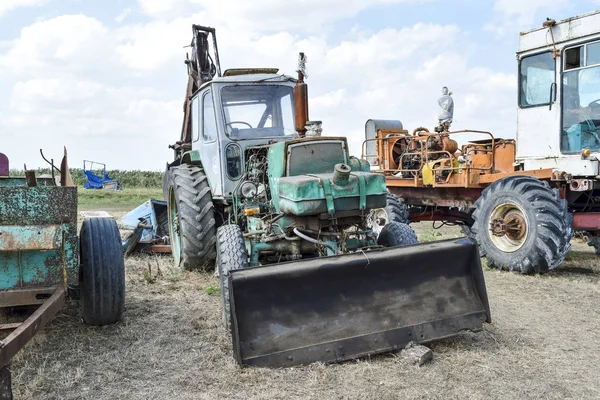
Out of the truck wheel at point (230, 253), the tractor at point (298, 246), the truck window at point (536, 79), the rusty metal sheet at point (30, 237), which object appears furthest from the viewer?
the truck window at point (536, 79)

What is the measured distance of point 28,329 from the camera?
305cm

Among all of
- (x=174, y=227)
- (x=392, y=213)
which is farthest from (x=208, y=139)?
(x=392, y=213)

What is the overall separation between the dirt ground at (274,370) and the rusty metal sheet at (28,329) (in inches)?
15.2

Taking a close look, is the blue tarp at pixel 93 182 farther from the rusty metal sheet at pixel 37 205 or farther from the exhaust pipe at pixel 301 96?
the rusty metal sheet at pixel 37 205

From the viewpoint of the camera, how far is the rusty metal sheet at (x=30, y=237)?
3617mm

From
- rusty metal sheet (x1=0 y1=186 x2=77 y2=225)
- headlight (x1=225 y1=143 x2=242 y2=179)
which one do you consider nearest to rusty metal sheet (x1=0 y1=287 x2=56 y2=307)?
rusty metal sheet (x1=0 y1=186 x2=77 y2=225)

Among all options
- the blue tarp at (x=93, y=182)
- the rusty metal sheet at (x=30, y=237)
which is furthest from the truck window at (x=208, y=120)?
the blue tarp at (x=93, y=182)

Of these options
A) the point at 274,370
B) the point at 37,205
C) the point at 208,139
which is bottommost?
the point at 274,370

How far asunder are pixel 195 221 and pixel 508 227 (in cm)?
A: 385

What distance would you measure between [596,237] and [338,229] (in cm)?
455

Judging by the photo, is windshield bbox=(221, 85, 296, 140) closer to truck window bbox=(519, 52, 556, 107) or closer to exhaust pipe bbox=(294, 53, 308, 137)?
exhaust pipe bbox=(294, 53, 308, 137)

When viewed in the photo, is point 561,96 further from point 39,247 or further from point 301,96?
point 39,247

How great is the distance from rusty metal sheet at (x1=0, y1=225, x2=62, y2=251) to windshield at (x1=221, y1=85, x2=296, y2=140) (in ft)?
8.87

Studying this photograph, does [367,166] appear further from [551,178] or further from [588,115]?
[588,115]
